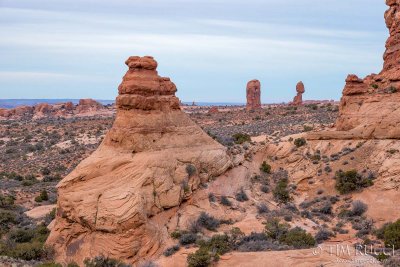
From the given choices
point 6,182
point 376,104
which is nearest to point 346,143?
point 376,104

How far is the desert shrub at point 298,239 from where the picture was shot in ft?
54.7

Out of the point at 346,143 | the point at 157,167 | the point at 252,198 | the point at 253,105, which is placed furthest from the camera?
the point at 253,105

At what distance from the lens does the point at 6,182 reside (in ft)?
115

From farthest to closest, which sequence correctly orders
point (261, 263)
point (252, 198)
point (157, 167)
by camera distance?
point (252, 198)
point (157, 167)
point (261, 263)

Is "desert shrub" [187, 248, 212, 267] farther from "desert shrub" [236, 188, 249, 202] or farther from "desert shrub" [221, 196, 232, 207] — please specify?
"desert shrub" [236, 188, 249, 202]

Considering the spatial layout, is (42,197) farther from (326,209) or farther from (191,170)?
(326,209)

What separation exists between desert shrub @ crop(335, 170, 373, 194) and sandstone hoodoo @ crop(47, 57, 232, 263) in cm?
590

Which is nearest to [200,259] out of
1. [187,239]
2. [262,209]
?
[187,239]

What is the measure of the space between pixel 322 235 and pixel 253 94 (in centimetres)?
5130

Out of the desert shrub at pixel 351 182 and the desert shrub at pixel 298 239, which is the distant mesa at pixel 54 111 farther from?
the desert shrub at pixel 298 239

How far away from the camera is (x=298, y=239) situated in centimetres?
1703

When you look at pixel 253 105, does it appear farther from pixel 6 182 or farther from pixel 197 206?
pixel 197 206

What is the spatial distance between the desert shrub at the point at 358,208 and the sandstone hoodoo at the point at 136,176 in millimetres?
6118

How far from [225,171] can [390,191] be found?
26.0 feet
